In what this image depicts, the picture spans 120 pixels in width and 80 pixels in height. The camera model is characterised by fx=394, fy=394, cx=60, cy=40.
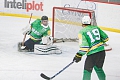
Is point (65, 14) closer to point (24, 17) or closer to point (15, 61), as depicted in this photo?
point (15, 61)

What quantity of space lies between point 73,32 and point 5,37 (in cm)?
133

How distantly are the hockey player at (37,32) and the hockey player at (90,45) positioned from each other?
2.02m

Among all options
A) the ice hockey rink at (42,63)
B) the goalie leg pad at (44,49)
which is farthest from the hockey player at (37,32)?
the ice hockey rink at (42,63)

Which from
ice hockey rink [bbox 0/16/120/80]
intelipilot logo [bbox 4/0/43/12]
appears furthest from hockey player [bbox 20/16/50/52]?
intelipilot logo [bbox 4/0/43/12]

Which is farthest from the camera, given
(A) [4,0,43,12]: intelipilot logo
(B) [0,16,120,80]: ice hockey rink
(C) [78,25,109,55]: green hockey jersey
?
(A) [4,0,43,12]: intelipilot logo

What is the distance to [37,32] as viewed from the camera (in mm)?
6324

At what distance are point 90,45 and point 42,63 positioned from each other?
1.71 meters

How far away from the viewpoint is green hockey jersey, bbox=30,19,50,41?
6.24 metres

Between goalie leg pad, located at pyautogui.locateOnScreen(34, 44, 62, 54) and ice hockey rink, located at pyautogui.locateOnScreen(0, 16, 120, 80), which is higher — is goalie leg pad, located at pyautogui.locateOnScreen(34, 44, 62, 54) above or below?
above

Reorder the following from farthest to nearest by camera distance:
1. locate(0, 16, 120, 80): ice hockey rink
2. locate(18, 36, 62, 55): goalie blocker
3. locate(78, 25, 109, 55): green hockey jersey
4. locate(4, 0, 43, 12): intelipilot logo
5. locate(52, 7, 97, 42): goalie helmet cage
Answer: locate(4, 0, 43, 12): intelipilot logo < locate(52, 7, 97, 42): goalie helmet cage < locate(18, 36, 62, 55): goalie blocker < locate(0, 16, 120, 80): ice hockey rink < locate(78, 25, 109, 55): green hockey jersey

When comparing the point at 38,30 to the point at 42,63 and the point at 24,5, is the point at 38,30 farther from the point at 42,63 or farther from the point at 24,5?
the point at 24,5

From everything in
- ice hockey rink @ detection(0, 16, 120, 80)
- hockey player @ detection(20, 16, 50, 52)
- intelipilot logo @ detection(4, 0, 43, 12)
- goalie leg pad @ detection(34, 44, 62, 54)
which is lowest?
ice hockey rink @ detection(0, 16, 120, 80)

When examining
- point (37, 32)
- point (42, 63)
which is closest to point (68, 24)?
point (37, 32)

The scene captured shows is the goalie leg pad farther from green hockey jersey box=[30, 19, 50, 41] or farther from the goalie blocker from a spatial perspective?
green hockey jersey box=[30, 19, 50, 41]
